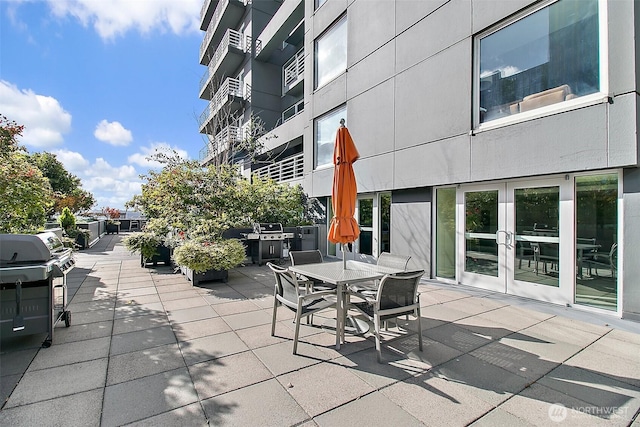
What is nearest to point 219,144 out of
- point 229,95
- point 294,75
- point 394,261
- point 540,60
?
point 294,75

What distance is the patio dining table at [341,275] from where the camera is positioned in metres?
3.35

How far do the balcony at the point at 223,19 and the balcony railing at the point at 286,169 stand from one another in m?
10.7

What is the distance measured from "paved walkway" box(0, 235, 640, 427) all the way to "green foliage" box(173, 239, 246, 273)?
5.00 feet

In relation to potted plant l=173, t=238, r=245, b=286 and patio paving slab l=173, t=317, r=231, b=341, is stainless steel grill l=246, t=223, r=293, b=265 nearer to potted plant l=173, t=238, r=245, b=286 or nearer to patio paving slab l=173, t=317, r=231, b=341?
potted plant l=173, t=238, r=245, b=286

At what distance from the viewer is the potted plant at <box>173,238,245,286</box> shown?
6.08 m

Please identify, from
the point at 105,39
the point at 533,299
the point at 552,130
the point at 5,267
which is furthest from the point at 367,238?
the point at 105,39

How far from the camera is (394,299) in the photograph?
10.5 ft

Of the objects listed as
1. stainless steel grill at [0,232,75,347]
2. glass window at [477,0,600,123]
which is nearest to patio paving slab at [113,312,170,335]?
stainless steel grill at [0,232,75,347]

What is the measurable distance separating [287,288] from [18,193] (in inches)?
186

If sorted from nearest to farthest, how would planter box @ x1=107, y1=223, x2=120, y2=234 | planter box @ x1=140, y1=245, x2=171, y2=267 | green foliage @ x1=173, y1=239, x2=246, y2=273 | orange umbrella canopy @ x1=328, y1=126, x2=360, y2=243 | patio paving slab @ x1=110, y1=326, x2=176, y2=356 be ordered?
1. patio paving slab @ x1=110, y1=326, x2=176, y2=356
2. orange umbrella canopy @ x1=328, y1=126, x2=360, y2=243
3. green foliage @ x1=173, y1=239, x2=246, y2=273
4. planter box @ x1=140, y1=245, x2=171, y2=267
5. planter box @ x1=107, y1=223, x2=120, y2=234

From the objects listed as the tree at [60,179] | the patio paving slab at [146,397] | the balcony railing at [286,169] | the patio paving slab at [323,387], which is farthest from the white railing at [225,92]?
the patio paving slab at [323,387]

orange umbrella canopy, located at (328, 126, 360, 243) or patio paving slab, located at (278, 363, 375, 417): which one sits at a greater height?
orange umbrella canopy, located at (328, 126, 360, 243)

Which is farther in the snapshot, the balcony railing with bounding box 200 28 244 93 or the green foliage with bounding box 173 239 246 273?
the balcony railing with bounding box 200 28 244 93

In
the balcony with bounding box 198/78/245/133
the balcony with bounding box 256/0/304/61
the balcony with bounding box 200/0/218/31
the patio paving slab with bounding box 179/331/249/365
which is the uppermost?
the balcony with bounding box 200/0/218/31
